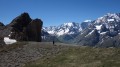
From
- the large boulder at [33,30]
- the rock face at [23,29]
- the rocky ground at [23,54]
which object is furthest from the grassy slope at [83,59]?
the large boulder at [33,30]

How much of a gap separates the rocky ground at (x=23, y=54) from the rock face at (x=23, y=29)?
2894 centimetres

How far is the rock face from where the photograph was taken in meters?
96.3

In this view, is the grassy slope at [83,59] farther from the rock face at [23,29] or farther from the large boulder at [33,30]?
the large boulder at [33,30]

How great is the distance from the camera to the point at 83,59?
50719 mm

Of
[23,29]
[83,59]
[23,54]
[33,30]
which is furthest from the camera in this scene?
[33,30]

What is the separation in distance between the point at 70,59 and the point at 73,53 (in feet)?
16.9

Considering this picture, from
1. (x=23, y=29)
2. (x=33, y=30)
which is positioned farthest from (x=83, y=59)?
(x=33, y=30)

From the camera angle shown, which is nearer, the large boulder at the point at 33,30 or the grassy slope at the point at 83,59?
the grassy slope at the point at 83,59

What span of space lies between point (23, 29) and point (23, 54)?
5007cm

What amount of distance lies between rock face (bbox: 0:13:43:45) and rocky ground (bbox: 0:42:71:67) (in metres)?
28.9

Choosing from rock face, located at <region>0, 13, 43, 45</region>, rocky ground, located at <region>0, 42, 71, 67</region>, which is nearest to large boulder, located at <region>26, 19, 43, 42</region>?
rock face, located at <region>0, 13, 43, 45</region>

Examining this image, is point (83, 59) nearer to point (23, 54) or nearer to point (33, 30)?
point (23, 54)

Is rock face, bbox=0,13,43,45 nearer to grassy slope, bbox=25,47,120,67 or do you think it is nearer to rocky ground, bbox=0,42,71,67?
rocky ground, bbox=0,42,71,67

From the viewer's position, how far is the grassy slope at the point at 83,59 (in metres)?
46.7
